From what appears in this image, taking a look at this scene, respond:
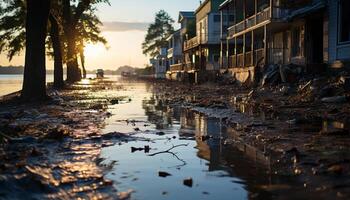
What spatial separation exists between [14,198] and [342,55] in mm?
18828

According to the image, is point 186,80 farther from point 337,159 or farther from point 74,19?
point 337,159

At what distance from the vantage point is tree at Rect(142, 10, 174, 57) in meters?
124

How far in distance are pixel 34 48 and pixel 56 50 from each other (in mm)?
13787

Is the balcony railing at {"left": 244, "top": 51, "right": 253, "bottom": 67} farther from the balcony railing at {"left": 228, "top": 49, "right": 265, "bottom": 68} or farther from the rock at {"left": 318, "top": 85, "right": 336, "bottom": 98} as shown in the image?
the rock at {"left": 318, "top": 85, "right": 336, "bottom": 98}

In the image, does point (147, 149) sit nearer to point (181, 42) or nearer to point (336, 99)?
point (336, 99)

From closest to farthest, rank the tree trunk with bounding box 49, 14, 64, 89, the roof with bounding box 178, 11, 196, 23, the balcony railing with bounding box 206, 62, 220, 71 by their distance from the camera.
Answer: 1. the tree trunk with bounding box 49, 14, 64, 89
2. the balcony railing with bounding box 206, 62, 220, 71
3. the roof with bounding box 178, 11, 196, 23

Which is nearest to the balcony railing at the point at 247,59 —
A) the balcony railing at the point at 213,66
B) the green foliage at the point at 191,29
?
the balcony railing at the point at 213,66

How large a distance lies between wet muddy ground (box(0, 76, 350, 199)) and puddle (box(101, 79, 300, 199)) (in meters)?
0.01

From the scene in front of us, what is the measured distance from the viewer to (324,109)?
13.4 metres

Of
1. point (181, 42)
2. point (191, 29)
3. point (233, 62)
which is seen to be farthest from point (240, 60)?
point (181, 42)

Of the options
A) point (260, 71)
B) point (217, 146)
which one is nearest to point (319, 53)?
point (260, 71)

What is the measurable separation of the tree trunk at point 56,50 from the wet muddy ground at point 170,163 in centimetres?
2053

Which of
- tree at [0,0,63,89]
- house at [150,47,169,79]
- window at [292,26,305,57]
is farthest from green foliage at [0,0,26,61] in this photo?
house at [150,47,169,79]

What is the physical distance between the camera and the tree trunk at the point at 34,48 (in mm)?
18156
